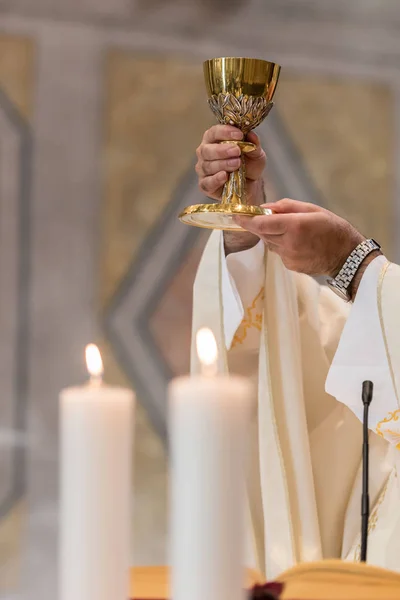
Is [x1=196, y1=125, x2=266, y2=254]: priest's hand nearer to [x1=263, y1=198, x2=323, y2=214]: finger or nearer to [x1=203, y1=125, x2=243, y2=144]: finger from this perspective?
[x1=203, y1=125, x2=243, y2=144]: finger

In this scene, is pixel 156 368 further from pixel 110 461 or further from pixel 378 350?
pixel 110 461

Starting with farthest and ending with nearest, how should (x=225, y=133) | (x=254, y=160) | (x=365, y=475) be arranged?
(x=254, y=160), (x=225, y=133), (x=365, y=475)

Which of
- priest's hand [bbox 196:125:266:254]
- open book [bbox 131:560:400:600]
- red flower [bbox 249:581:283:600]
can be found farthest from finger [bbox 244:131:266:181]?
red flower [bbox 249:581:283:600]

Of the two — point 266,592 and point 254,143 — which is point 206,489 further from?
point 254,143

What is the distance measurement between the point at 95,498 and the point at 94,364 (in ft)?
0.45

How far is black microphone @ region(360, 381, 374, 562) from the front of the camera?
1.32m

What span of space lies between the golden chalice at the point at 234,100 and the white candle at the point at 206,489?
3.11ft

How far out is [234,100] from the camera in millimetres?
1573

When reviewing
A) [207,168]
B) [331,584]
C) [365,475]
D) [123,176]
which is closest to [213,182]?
[207,168]

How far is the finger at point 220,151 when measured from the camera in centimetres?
164

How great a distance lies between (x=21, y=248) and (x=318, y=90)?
1521 mm

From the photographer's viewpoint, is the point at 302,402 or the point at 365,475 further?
the point at 302,402

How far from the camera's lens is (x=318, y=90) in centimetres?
429

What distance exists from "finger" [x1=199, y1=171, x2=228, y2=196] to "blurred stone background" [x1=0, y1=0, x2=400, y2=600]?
7.45 feet
